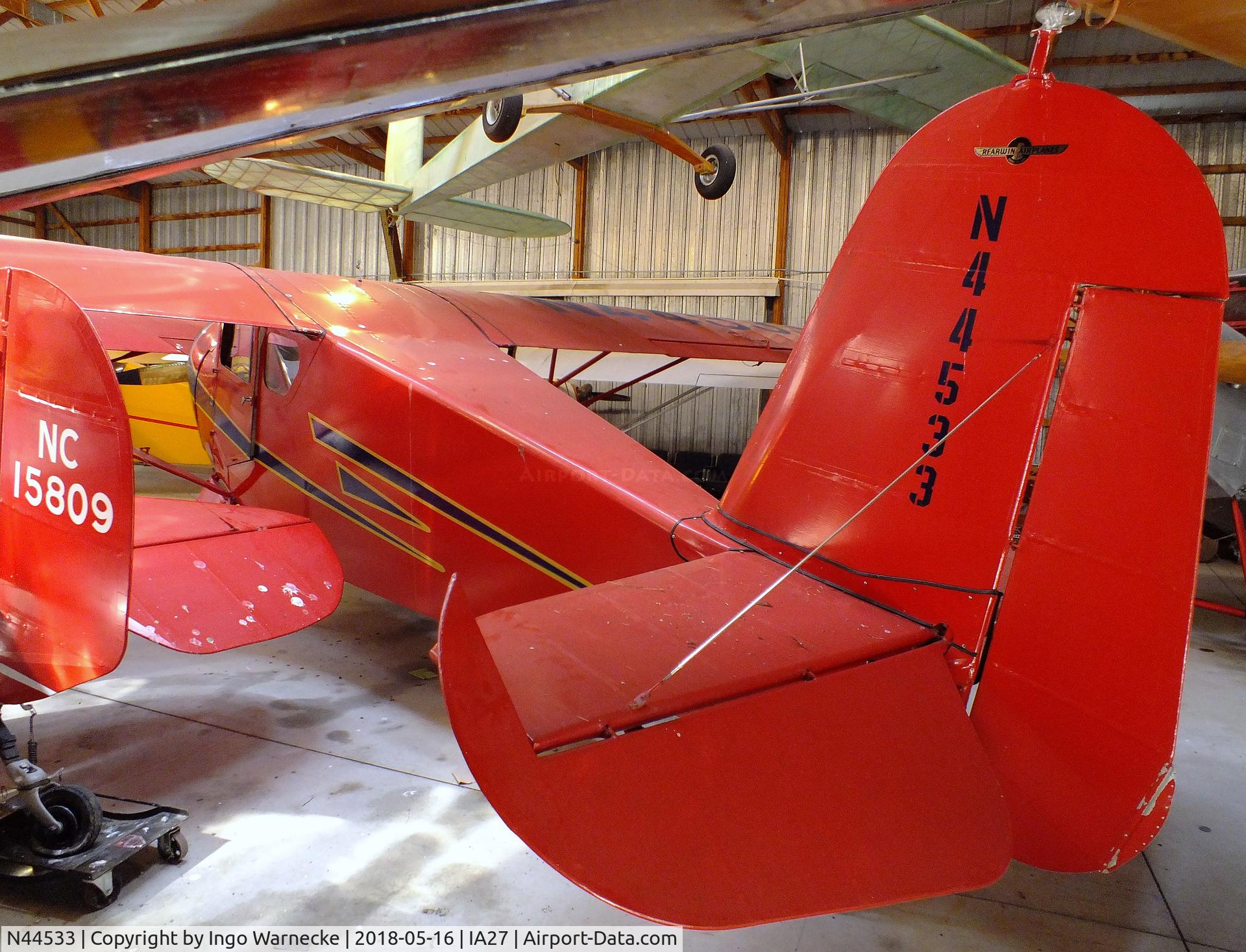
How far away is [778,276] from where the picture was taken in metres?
15.0

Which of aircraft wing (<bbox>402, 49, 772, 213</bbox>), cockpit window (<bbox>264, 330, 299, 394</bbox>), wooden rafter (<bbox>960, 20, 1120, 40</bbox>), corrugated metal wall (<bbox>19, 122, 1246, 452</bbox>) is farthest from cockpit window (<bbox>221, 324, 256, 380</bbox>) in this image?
wooden rafter (<bbox>960, 20, 1120, 40</bbox>)

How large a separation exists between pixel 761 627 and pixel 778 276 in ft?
46.3

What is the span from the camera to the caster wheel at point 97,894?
8.47ft

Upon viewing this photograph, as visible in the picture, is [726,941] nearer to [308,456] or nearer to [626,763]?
[626,763]

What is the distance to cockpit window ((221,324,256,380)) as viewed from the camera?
205 inches

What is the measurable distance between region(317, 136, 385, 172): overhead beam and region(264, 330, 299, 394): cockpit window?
13913mm

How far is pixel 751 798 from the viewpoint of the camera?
1372 millimetres

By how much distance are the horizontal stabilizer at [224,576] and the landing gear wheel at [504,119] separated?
466 cm

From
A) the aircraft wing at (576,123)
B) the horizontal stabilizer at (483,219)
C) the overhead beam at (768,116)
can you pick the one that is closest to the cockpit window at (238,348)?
the aircraft wing at (576,123)

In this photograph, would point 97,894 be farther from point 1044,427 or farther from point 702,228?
point 702,228

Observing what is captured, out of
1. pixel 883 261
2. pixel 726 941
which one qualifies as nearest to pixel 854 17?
pixel 883 261

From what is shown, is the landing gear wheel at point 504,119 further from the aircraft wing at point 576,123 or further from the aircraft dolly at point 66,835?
the aircraft dolly at point 66,835

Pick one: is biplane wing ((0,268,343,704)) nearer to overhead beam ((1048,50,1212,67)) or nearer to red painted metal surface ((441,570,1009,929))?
red painted metal surface ((441,570,1009,929))

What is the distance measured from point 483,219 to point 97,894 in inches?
374
